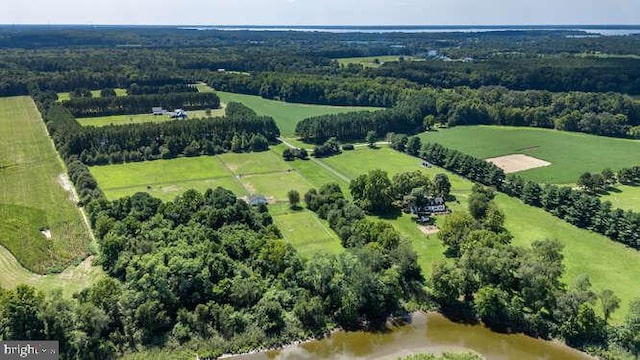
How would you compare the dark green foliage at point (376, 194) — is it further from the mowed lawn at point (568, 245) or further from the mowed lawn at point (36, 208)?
the mowed lawn at point (36, 208)

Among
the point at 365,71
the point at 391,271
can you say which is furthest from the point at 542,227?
the point at 365,71

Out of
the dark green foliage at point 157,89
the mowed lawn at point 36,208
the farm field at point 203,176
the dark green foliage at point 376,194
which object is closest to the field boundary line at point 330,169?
the farm field at point 203,176

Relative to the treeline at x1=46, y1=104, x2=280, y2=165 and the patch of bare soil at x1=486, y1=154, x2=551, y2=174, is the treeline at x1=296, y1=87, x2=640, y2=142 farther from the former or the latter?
the patch of bare soil at x1=486, y1=154, x2=551, y2=174

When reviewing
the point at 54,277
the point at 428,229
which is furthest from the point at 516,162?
the point at 54,277

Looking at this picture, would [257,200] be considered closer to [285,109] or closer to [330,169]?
[330,169]

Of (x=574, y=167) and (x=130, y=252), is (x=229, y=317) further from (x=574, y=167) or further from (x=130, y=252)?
(x=574, y=167)
